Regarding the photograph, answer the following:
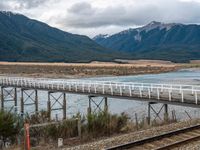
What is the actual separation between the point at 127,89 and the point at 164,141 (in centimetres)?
1918

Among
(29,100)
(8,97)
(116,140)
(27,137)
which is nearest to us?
(27,137)

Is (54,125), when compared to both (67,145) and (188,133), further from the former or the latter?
(188,133)

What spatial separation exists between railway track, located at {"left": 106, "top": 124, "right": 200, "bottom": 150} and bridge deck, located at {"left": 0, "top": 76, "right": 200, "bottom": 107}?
749 cm

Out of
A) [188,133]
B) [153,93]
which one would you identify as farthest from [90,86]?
[188,133]

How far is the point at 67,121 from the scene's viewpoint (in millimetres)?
20219

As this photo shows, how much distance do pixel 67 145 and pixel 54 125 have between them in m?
2.25

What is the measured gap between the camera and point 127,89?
3584cm

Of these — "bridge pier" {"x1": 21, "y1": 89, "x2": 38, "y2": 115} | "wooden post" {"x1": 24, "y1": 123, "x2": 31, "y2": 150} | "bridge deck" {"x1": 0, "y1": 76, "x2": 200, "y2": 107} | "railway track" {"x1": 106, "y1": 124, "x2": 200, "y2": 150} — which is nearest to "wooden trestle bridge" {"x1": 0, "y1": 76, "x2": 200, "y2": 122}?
"bridge deck" {"x1": 0, "y1": 76, "x2": 200, "y2": 107}

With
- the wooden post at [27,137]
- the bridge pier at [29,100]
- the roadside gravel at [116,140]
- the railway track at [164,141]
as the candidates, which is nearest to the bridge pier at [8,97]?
the bridge pier at [29,100]

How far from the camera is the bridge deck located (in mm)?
27750

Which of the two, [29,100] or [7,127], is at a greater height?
[7,127]

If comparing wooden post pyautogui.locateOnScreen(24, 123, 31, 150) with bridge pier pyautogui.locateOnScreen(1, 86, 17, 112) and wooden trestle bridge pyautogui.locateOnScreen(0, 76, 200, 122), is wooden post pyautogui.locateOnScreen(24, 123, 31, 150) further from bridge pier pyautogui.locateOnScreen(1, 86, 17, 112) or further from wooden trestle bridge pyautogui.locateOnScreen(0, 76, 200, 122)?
bridge pier pyautogui.locateOnScreen(1, 86, 17, 112)

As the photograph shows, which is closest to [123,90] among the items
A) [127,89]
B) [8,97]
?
[127,89]

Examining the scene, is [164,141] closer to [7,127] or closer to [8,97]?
[7,127]
